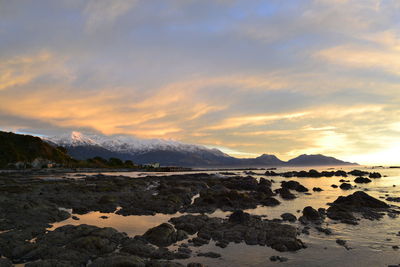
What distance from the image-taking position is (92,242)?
821 inches

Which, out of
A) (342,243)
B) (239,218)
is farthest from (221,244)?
(342,243)

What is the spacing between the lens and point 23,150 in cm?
16938

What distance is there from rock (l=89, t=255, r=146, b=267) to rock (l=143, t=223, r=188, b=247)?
5350mm

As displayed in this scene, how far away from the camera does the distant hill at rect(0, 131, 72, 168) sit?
519 ft

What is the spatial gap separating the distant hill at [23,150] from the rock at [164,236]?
6264 inches

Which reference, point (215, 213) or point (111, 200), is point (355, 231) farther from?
point (111, 200)

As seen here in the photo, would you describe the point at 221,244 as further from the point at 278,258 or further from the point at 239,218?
the point at 239,218

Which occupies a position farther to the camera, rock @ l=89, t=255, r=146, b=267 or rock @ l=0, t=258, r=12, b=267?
rock @ l=0, t=258, r=12, b=267

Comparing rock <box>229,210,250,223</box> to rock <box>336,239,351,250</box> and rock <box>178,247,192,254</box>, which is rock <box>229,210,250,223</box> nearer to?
rock <box>336,239,351,250</box>

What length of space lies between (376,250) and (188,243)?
14.3m

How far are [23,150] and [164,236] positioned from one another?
178 meters

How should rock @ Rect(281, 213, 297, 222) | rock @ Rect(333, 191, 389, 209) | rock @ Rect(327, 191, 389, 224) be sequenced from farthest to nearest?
rock @ Rect(333, 191, 389, 209) → rock @ Rect(327, 191, 389, 224) → rock @ Rect(281, 213, 297, 222)

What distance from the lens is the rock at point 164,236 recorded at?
22797mm

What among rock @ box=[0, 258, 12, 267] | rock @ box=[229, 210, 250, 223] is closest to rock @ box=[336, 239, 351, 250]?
rock @ box=[229, 210, 250, 223]
